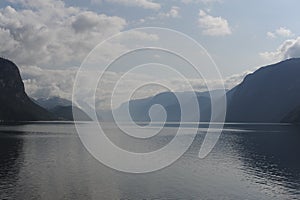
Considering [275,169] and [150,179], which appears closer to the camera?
[150,179]

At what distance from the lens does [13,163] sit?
10069 cm

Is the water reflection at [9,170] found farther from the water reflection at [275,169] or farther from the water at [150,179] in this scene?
the water reflection at [275,169]

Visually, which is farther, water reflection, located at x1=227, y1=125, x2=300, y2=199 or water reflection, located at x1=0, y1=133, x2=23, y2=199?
water reflection, located at x1=227, y1=125, x2=300, y2=199

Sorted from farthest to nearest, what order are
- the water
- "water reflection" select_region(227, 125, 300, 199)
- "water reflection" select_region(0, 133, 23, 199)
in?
"water reflection" select_region(227, 125, 300, 199)
the water
"water reflection" select_region(0, 133, 23, 199)

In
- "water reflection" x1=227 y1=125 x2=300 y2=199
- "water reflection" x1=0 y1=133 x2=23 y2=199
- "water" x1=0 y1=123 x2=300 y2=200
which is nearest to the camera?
"water reflection" x1=0 y1=133 x2=23 y2=199

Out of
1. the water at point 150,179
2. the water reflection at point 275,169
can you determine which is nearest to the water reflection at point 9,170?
the water at point 150,179

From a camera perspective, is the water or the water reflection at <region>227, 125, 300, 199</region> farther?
the water reflection at <region>227, 125, 300, 199</region>

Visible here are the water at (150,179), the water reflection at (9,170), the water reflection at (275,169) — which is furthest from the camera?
the water reflection at (275,169)

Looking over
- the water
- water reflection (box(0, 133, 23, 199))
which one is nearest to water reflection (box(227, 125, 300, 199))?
the water

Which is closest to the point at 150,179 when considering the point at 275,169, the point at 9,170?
the point at 9,170

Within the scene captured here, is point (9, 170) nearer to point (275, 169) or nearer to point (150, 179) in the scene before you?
point (150, 179)

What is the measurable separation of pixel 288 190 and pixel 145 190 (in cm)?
2907

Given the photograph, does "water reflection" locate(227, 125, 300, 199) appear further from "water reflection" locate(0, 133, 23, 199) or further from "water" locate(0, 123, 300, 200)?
"water reflection" locate(0, 133, 23, 199)

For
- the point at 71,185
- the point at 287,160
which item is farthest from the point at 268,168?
the point at 71,185
